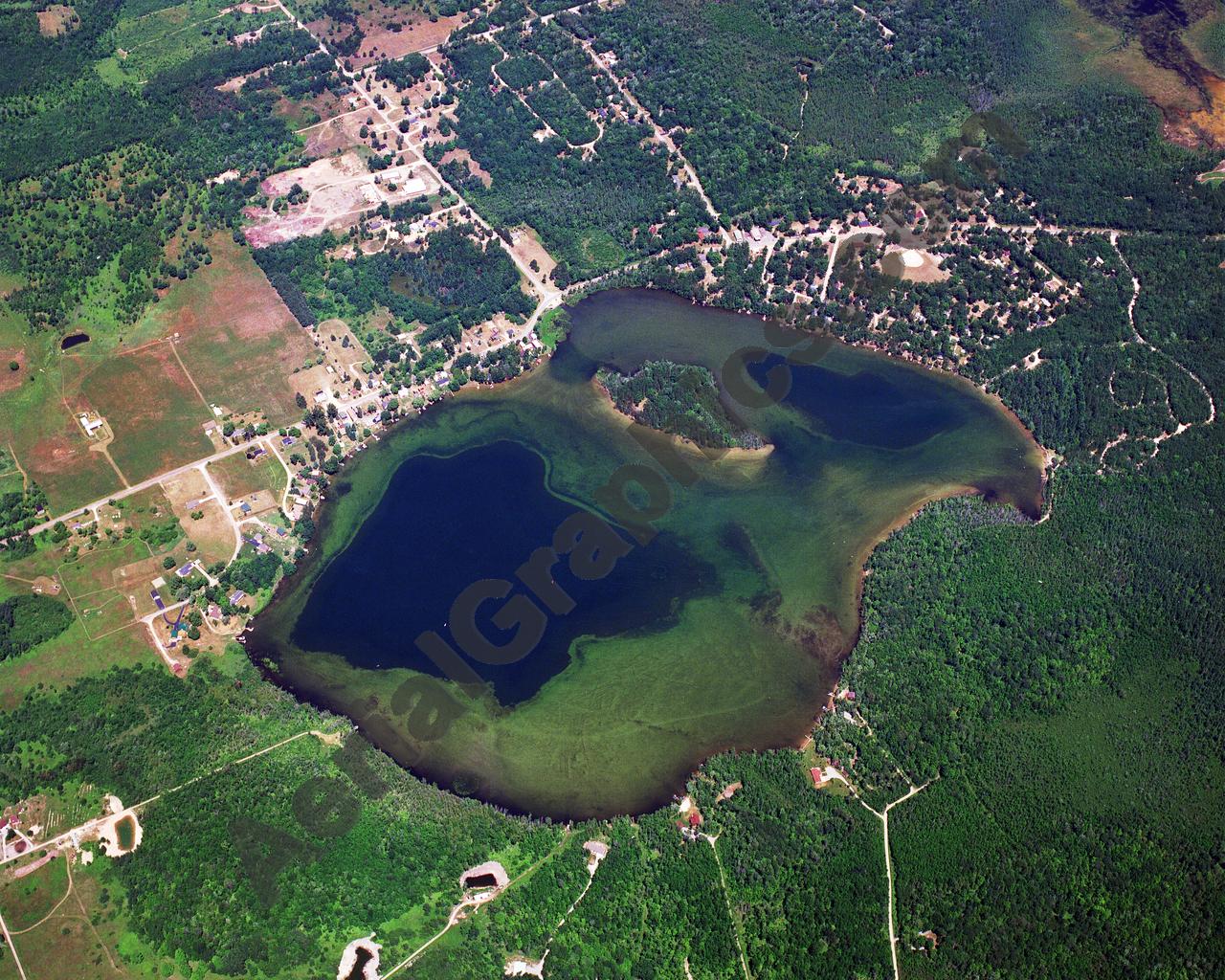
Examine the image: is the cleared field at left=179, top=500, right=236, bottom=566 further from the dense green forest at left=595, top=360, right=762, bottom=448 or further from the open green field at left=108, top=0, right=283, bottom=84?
the open green field at left=108, top=0, right=283, bottom=84

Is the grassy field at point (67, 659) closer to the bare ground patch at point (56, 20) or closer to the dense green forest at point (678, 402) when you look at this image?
the dense green forest at point (678, 402)

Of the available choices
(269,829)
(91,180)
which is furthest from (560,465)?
(91,180)

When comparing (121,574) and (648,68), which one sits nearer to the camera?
(121,574)

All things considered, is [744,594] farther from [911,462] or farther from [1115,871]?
[1115,871]

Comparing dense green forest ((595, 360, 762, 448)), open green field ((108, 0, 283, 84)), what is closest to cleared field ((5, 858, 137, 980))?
dense green forest ((595, 360, 762, 448))

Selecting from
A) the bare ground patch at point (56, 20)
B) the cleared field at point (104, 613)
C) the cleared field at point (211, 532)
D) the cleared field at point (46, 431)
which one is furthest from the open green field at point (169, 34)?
the cleared field at point (104, 613)

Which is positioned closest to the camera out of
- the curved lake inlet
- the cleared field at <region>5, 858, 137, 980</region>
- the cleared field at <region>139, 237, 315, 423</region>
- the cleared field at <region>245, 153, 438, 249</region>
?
the cleared field at <region>5, 858, 137, 980</region>
